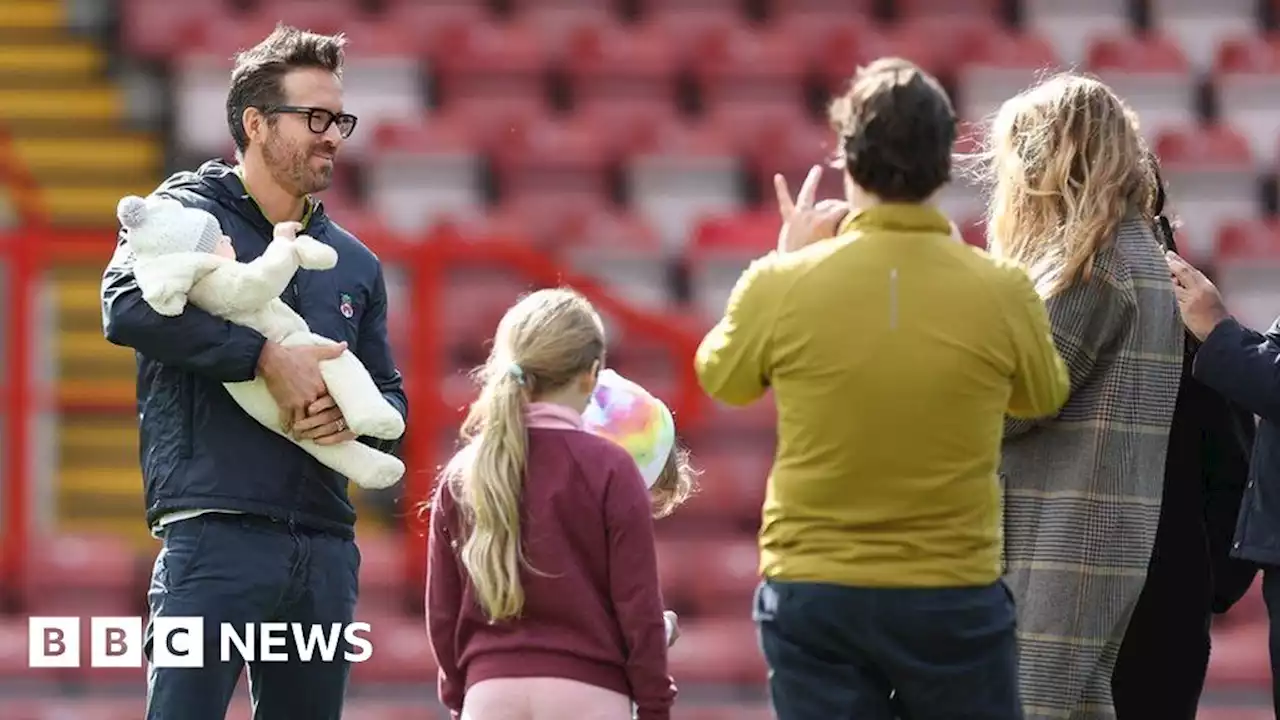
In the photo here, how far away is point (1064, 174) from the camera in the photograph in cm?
350

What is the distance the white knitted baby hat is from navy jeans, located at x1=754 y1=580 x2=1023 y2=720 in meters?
1.05

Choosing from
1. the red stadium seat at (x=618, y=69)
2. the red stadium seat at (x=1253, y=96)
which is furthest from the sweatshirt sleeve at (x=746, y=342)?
the red stadium seat at (x=1253, y=96)

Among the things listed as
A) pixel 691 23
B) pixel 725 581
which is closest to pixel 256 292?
pixel 725 581

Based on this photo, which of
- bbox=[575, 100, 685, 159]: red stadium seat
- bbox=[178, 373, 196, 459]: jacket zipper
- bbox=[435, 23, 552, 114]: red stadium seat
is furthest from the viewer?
bbox=[435, 23, 552, 114]: red stadium seat

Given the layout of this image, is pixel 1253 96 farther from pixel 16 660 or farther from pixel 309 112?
pixel 309 112

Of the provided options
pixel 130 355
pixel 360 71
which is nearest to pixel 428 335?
pixel 130 355

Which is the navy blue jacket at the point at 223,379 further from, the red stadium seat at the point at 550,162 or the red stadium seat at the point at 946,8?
the red stadium seat at the point at 946,8

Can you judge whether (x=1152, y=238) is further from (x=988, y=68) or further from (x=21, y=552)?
(x=988, y=68)

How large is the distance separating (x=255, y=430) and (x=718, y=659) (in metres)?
2.93

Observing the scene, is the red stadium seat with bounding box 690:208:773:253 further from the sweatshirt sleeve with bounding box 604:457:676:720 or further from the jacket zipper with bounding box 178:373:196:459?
the sweatshirt sleeve with bounding box 604:457:676:720

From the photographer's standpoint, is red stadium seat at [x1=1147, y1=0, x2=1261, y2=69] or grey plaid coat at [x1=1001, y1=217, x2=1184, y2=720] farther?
red stadium seat at [x1=1147, y1=0, x2=1261, y2=69]

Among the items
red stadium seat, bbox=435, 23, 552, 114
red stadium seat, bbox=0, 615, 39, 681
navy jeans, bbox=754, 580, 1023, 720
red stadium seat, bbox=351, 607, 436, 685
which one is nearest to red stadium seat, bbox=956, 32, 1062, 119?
red stadium seat, bbox=435, 23, 552, 114

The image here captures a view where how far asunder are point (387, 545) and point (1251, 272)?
302 cm

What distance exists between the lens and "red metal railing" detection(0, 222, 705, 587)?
603 cm
